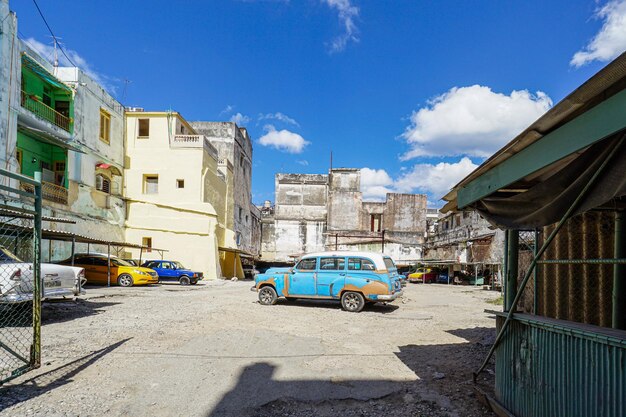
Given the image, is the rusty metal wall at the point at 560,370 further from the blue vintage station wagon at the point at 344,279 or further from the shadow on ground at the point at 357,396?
the blue vintage station wagon at the point at 344,279

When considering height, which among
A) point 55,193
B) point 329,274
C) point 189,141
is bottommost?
point 329,274

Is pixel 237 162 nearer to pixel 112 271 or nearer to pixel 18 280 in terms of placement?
pixel 112 271

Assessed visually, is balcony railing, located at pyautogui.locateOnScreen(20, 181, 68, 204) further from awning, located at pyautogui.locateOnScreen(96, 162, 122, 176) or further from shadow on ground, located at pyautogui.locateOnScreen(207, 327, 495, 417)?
shadow on ground, located at pyautogui.locateOnScreen(207, 327, 495, 417)

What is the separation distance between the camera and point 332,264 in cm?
1208

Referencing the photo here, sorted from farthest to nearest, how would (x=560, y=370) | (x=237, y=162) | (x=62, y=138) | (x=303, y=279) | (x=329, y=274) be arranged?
(x=237, y=162) < (x=62, y=138) < (x=303, y=279) < (x=329, y=274) < (x=560, y=370)

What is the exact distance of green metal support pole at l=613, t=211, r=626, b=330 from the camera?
14.1 ft

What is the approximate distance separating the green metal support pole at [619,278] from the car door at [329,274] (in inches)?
313

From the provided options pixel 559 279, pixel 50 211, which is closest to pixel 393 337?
pixel 559 279

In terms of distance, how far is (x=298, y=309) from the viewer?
480 inches

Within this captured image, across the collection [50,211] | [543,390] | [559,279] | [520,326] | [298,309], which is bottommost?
[298,309]

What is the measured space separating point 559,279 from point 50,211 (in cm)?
2265

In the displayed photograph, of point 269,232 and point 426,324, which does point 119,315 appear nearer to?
point 426,324

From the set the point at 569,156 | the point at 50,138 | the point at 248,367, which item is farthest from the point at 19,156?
the point at 569,156

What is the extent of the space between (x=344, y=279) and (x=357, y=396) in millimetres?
6999
